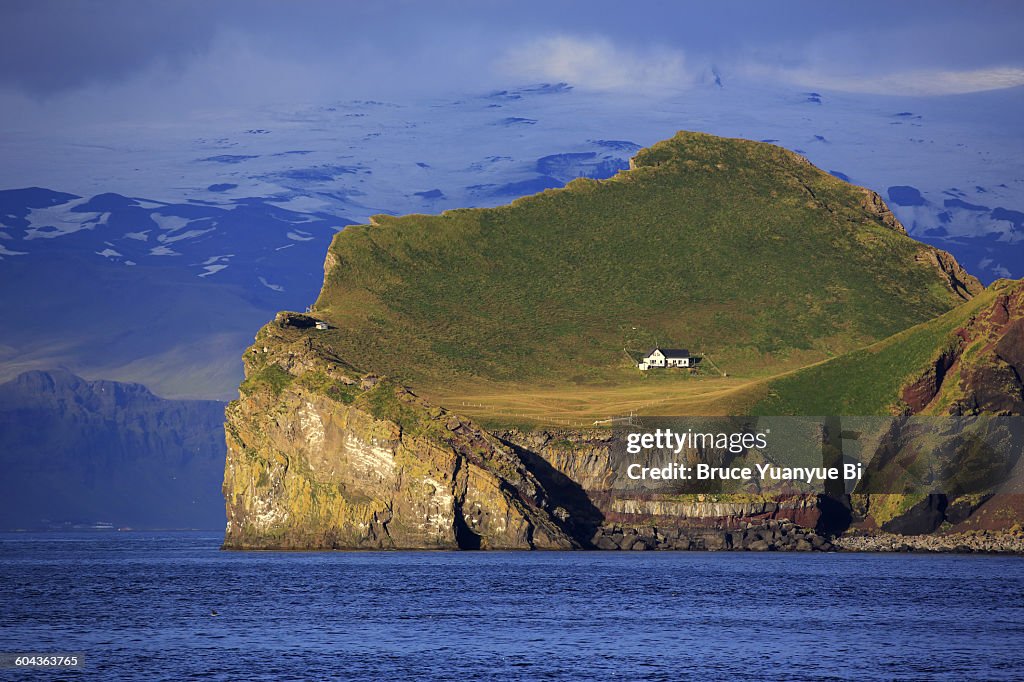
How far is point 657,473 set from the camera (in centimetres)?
19162

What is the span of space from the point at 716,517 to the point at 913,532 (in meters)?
21.7

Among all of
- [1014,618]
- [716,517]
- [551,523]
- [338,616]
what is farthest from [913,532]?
[338,616]

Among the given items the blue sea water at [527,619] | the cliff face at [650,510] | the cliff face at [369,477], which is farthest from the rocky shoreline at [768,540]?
the blue sea water at [527,619]

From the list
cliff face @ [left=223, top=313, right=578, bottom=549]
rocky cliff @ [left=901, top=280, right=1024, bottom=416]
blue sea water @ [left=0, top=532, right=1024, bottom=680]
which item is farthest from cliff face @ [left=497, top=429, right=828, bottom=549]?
blue sea water @ [left=0, top=532, right=1024, bottom=680]

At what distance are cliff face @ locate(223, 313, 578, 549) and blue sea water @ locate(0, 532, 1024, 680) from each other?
1726 centimetres

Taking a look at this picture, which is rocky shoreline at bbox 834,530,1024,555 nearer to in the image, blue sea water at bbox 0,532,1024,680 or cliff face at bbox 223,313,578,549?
blue sea water at bbox 0,532,1024,680

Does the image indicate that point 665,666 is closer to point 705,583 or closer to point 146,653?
point 146,653

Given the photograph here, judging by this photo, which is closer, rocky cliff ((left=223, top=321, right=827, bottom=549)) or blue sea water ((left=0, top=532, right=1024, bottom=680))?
blue sea water ((left=0, top=532, right=1024, bottom=680))

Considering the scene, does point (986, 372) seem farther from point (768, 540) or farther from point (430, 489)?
point (430, 489)

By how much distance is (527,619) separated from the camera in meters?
110

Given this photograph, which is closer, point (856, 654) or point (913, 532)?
point (856, 654)

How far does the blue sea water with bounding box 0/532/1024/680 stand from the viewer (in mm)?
89125

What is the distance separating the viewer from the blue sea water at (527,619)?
8912cm

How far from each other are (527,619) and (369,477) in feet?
257
